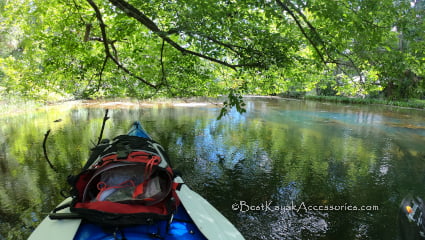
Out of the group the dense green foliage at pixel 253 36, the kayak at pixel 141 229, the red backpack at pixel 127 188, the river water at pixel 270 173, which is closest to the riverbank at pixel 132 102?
the river water at pixel 270 173

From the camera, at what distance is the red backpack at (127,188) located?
6.95 ft

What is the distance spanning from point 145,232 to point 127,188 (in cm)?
54

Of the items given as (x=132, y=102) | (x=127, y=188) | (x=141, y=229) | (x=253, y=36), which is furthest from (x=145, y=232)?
A: (x=132, y=102)

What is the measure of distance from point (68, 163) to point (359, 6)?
294 inches

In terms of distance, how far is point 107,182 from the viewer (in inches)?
99.7

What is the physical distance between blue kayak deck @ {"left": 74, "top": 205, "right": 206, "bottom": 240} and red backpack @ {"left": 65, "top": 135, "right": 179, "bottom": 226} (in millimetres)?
81

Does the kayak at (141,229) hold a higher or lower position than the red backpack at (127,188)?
lower

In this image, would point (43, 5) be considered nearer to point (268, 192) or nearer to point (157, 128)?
point (268, 192)

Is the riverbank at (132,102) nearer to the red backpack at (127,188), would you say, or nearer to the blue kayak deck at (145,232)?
the red backpack at (127,188)

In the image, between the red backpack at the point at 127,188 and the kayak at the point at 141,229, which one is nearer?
the kayak at the point at 141,229

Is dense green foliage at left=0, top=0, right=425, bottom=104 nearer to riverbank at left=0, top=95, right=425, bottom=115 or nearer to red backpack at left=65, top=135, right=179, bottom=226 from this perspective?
red backpack at left=65, top=135, right=179, bottom=226

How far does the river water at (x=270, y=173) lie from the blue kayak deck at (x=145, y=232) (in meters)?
2.16

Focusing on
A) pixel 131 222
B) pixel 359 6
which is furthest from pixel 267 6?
pixel 131 222

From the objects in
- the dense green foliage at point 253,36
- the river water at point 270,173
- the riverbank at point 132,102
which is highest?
the dense green foliage at point 253,36
